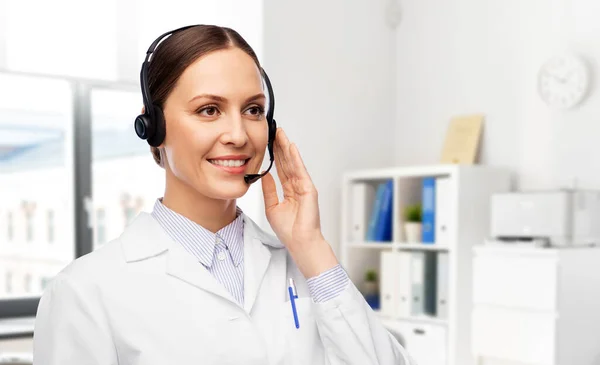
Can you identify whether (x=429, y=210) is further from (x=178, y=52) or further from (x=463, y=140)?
(x=178, y=52)

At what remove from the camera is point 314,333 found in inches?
46.1

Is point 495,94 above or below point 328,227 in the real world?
above

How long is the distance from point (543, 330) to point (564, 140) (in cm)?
98

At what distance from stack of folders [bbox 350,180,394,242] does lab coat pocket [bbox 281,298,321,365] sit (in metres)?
2.66

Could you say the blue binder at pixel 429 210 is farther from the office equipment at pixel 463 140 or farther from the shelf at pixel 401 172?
the office equipment at pixel 463 140

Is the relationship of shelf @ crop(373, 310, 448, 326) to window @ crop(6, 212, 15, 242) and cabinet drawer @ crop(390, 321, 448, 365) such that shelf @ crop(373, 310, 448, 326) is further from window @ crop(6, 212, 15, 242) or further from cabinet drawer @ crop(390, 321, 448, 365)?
window @ crop(6, 212, 15, 242)

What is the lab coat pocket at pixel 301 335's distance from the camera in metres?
1.14

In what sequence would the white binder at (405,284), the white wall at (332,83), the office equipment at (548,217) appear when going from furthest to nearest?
the white wall at (332,83) < the white binder at (405,284) < the office equipment at (548,217)

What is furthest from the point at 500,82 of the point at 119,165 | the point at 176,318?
the point at 176,318

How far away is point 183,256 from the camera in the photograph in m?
1.14

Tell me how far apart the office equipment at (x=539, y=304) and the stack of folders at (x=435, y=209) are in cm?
41

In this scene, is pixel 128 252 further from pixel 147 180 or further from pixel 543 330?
pixel 147 180

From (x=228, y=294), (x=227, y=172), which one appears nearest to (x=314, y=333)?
(x=228, y=294)

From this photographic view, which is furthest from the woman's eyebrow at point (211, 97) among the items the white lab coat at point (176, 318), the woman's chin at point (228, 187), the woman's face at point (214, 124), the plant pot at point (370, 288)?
the plant pot at point (370, 288)
